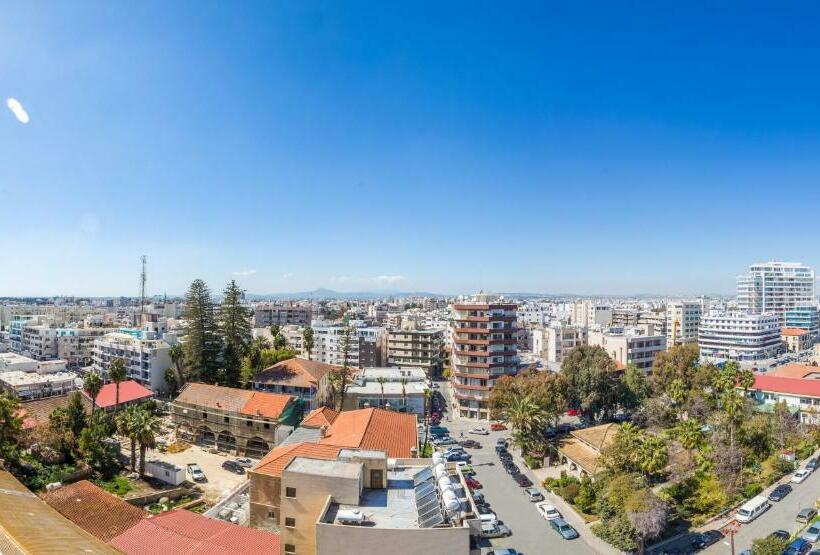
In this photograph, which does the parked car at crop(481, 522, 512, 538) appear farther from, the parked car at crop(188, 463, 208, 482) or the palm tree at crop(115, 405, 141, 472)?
the palm tree at crop(115, 405, 141, 472)

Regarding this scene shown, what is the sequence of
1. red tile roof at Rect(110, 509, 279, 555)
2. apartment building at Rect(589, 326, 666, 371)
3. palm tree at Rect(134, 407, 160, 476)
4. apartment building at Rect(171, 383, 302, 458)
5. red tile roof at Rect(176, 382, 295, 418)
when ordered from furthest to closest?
apartment building at Rect(589, 326, 666, 371)
red tile roof at Rect(176, 382, 295, 418)
apartment building at Rect(171, 383, 302, 458)
palm tree at Rect(134, 407, 160, 476)
red tile roof at Rect(110, 509, 279, 555)

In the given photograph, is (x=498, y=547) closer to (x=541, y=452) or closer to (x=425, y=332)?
(x=541, y=452)

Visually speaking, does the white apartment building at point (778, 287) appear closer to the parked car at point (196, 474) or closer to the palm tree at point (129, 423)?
the parked car at point (196, 474)

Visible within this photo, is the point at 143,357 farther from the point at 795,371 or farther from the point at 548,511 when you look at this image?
the point at 795,371

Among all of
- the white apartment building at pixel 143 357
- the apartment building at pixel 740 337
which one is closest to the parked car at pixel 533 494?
the white apartment building at pixel 143 357

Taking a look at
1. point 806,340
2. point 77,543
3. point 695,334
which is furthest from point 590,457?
point 806,340

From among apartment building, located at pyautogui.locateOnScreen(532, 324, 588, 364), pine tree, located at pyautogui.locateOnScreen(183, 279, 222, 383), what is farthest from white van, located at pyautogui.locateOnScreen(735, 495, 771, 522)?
pine tree, located at pyautogui.locateOnScreen(183, 279, 222, 383)

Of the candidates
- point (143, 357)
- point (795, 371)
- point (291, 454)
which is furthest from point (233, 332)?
point (795, 371)
